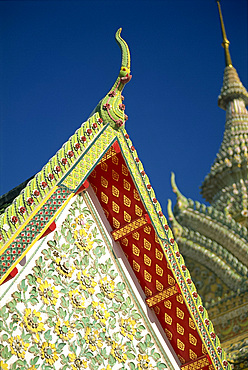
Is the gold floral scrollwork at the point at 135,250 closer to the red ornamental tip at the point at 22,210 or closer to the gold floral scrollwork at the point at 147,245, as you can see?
the gold floral scrollwork at the point at 147,245

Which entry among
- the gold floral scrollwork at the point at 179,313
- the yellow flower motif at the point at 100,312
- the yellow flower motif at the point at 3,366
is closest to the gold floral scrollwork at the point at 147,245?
the gold floral scrollwork at the point at 179,313

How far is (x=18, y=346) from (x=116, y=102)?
6.21 ft

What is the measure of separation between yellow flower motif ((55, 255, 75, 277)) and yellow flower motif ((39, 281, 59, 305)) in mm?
170

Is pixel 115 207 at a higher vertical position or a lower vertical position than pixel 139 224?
higher

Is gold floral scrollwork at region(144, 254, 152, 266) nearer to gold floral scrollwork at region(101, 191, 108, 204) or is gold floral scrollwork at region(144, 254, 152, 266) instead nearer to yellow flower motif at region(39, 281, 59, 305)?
gold floral scrollwork at region(101, 191, 108, 204)

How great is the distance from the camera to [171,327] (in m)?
5.88

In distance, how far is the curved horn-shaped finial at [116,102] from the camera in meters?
5.50

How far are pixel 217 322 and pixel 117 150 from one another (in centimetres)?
477

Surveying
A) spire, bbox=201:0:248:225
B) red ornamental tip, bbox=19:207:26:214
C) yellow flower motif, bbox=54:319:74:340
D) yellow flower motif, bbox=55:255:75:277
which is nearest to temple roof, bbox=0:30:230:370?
yellow flower motif, bbox=55:255:75:277

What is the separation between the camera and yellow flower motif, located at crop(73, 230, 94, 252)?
548 centimetres

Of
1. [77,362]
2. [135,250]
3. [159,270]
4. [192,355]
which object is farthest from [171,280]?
[77,362]

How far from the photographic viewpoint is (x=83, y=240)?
554 cm

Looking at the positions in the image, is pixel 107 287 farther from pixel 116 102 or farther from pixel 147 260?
pixel 116 102

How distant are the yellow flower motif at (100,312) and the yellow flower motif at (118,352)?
185 mm
